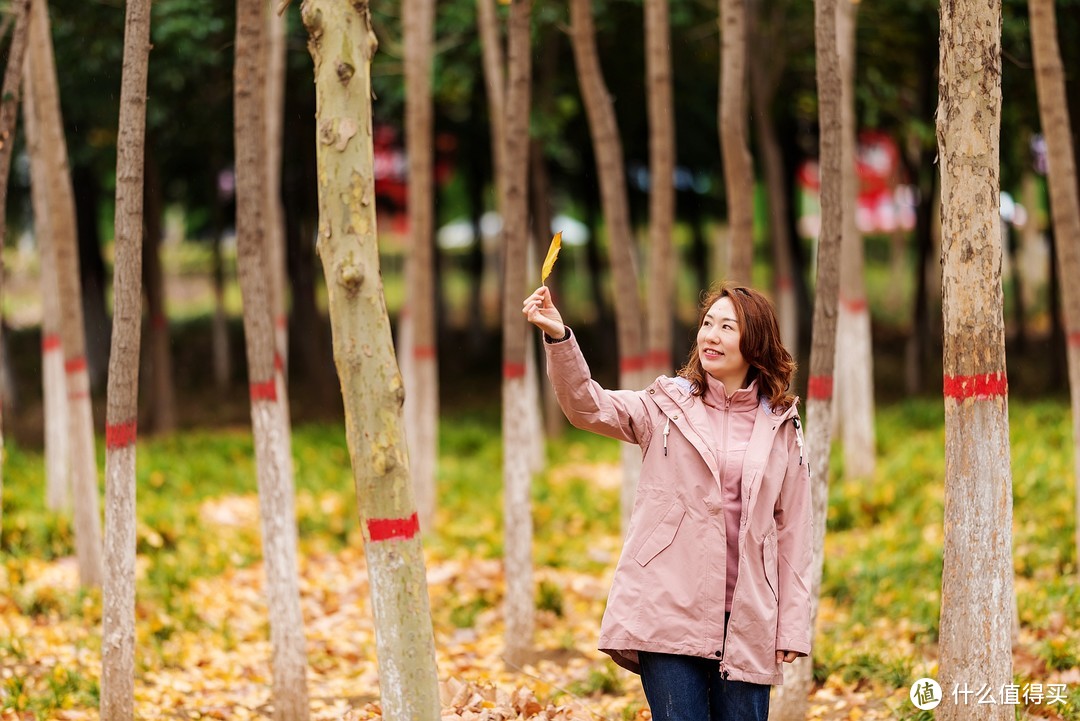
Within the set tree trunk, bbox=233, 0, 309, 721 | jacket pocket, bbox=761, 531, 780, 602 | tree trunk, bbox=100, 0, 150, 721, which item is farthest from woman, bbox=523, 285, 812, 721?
tree trunk, bbox=233, 0, 309, 721

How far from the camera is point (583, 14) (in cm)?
816

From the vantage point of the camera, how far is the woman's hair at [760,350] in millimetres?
3777

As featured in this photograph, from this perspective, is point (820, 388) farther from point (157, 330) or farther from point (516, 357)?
point (157, 330)

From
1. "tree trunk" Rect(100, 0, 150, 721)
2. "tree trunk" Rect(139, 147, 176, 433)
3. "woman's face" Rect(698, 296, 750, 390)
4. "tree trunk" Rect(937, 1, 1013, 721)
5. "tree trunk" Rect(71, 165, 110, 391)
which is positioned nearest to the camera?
"woman's face" Rect(698, 296, 750, 390)

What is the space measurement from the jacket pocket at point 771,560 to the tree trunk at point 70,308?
5.61 meters

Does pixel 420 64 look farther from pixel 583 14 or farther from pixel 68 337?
pixel 68 337

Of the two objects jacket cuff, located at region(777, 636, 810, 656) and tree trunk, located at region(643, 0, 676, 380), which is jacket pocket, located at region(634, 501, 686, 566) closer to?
jacket cuff, located at region(777, 636, 810, 656)

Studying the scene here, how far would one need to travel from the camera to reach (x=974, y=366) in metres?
4.26

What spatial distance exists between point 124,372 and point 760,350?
9.88 ft

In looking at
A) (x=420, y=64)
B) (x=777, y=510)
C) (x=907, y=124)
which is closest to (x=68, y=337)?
(x=420, y=64)

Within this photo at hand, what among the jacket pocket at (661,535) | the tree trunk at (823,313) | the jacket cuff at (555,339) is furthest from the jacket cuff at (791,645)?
the tree trunk at (823,313)

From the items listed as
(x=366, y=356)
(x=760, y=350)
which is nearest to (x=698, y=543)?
(x=760, y=350)

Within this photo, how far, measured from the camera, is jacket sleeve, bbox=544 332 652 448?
355 cm

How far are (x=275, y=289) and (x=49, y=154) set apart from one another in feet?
5.87
